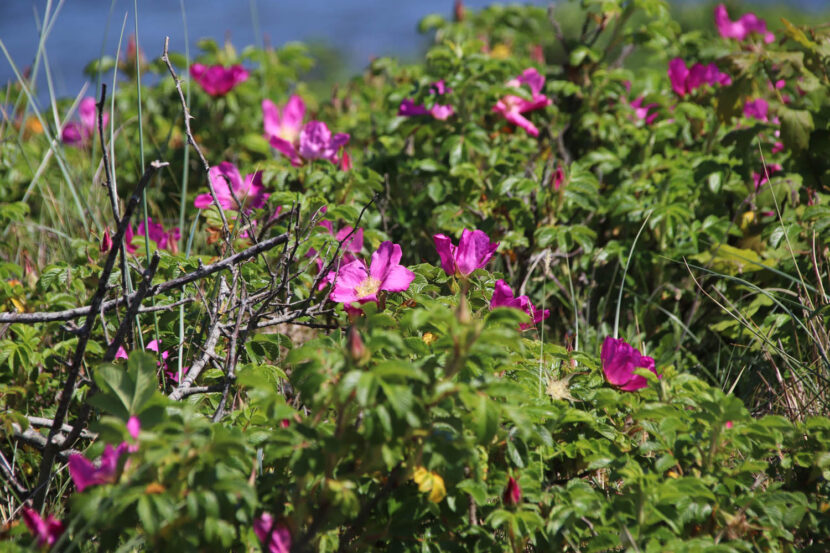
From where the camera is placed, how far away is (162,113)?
3686 mm

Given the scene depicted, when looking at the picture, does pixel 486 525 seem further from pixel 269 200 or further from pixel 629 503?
pixel 269 200

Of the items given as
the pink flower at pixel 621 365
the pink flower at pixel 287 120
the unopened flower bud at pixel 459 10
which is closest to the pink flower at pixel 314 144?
the pink flower at pixel 287 120

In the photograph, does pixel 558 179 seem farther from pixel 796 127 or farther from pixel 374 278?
pixel 374 278

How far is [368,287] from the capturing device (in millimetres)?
1550

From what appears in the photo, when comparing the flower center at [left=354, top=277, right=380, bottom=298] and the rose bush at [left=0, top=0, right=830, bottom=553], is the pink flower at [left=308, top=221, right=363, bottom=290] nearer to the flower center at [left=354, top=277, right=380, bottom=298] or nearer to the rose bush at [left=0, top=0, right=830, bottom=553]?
the rose bush at [left=0, top=0, right=830, bottom=553]

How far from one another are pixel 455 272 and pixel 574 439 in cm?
44

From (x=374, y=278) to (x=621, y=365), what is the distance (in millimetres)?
540

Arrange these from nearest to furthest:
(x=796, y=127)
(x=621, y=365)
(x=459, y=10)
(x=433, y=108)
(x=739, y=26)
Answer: (x=621, y=365)
(x=796, y=127)
(x=433, y=108)
(x=739, y=26)
(x=459, y=10)

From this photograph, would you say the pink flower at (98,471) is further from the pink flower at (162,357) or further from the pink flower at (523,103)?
the pink flower at (523,103)

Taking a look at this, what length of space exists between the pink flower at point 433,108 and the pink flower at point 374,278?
107 centimetres

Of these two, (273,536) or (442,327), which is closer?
(273,536)

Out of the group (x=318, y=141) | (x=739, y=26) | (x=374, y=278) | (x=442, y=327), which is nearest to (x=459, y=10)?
(x=739, y=26)

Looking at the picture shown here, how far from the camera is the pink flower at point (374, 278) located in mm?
1520

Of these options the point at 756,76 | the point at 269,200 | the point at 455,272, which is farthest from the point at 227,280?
the point at 756,76
